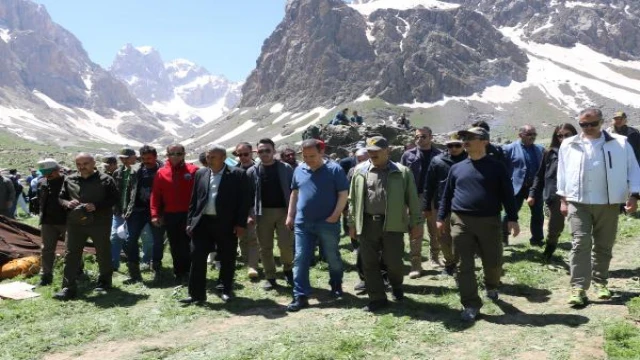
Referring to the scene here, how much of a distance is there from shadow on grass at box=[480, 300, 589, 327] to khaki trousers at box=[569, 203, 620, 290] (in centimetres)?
68

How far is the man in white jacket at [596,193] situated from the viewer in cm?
725

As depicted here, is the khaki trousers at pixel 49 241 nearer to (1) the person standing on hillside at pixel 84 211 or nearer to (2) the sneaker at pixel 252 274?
(1) the person standing on hillside at pixel 84 211

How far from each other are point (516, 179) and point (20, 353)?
399 inches

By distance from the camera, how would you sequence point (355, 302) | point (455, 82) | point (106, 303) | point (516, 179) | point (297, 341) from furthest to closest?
1. point (455, 82)
2. point (516, 179)
3. point (106, 303)
4. point (355, 302)
5. point (297, 341)

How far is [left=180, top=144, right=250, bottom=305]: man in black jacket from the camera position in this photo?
870 centimetres

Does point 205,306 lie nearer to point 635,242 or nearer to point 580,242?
point 580,242

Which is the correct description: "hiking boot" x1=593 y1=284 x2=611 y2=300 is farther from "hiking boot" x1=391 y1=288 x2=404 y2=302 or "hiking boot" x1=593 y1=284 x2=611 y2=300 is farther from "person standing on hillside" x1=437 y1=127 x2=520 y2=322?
"hiking boot" x1=391 y1=288 x2=404 y2=302

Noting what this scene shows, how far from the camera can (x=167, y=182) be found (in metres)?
9.84

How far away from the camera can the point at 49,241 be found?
10.7 m

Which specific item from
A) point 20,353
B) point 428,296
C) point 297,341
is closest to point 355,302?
point 428,296

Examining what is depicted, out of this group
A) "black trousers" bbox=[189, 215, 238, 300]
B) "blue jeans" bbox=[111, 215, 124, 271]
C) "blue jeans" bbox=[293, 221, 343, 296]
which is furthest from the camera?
"blue jeans" bbox=[111, 215, 124, 271]

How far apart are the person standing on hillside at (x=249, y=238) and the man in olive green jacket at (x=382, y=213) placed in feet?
9.98

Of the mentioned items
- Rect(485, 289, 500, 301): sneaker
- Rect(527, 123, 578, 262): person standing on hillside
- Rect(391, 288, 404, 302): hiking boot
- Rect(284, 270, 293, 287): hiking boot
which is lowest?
Rect(284, 270, 293, 287): hiking boot

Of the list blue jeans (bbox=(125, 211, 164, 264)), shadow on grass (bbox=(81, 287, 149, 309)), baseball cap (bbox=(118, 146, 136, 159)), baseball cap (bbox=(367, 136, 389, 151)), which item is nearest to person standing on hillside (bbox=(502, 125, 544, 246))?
baseball cap (bbox=(367, 136, 389, 151))
